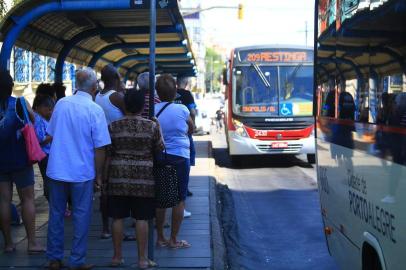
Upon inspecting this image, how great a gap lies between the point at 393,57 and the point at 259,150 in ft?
40.2

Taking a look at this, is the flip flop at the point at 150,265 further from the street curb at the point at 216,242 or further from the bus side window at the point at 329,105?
the bus side window at the point at 329,105

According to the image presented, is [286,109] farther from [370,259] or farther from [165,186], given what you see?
[370,259]

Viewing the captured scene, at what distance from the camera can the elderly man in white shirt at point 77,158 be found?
5.45 m

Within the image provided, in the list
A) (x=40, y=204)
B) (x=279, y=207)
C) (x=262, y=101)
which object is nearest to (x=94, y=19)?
(x=40, y=204)

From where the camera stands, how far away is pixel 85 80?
5.62 metres

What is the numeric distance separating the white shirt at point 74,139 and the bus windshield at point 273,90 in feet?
35.0

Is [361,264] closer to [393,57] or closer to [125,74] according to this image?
[393,57]

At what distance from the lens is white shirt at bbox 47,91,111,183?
5.45 metres

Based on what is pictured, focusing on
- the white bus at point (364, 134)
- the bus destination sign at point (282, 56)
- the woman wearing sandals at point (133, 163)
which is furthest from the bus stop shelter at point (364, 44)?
the bus destination sign at point (282, 56)

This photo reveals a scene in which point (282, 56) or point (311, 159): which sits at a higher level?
point (282, 56)

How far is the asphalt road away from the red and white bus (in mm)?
751

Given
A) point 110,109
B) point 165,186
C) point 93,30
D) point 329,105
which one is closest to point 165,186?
point 165,186

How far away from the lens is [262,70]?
53.1 feet

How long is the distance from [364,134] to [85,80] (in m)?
2.69
